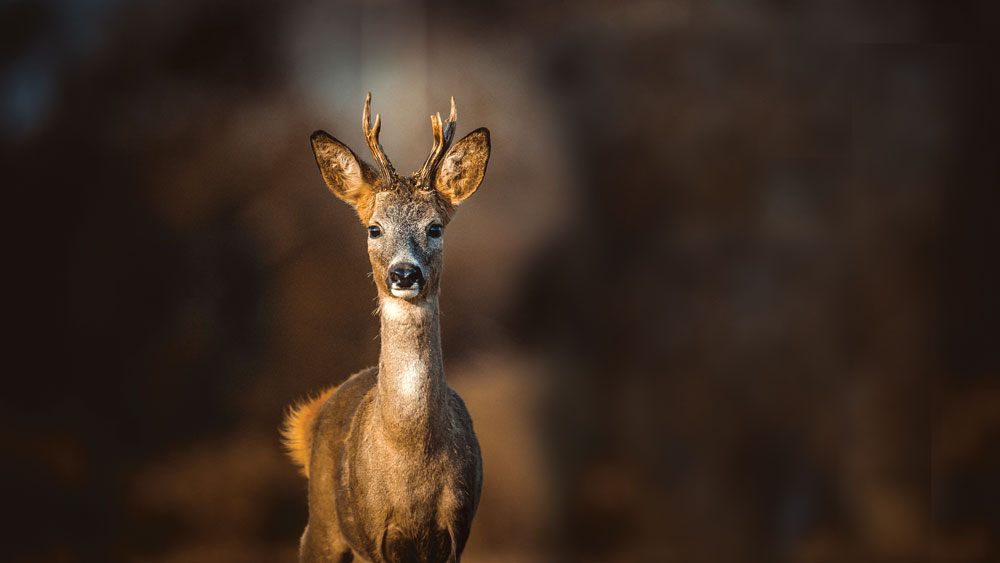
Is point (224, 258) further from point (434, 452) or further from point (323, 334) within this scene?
point (434, 452)

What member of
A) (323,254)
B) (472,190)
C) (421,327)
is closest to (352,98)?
(323,254)

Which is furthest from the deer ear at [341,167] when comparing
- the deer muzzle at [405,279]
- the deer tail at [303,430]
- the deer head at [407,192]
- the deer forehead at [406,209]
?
the deer tail at [303,430]

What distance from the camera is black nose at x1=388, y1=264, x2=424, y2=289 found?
340 cm

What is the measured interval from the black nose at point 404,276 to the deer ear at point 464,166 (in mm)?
530

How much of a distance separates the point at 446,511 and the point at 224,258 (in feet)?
8.25

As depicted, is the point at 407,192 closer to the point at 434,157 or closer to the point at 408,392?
→ the point at 434,157

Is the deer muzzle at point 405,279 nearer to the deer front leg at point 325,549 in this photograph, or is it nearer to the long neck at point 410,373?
the long neck at point 410,373

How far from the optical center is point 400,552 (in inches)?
140

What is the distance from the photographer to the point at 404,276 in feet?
11.1

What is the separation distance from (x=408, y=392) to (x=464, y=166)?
1.00 meters

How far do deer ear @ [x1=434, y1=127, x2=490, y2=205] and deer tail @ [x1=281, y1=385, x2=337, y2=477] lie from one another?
1.35 metres

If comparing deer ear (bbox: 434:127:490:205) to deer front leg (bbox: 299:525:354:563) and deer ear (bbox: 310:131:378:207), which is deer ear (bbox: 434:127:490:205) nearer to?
deer ear (bbox: 310:131:378:207)

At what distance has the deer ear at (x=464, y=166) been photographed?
3795 millimetres

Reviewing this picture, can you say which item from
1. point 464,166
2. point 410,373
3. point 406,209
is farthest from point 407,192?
point 410,373
